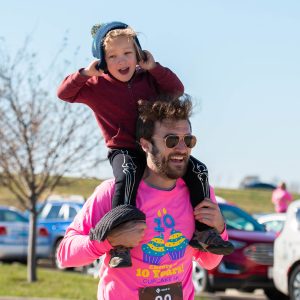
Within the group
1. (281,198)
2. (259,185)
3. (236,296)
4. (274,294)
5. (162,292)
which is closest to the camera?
(162,292)

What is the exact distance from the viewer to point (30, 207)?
48.5ft

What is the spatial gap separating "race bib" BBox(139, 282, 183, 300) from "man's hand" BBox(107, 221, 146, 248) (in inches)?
13.1

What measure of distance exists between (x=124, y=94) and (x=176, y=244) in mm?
824

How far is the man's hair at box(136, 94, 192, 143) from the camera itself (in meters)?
4.22

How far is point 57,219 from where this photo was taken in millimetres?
19094

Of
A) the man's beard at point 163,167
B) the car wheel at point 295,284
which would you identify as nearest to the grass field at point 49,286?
the car wheel at point 295,284

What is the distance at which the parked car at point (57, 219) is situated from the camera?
59.8 feet

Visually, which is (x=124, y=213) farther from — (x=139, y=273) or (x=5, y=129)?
(x=5, y=129)

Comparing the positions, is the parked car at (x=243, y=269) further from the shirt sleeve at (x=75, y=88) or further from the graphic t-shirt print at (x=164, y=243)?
the shirt sleeve at (x=75, y=88)

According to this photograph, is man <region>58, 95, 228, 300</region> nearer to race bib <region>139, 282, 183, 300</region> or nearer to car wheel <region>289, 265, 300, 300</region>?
race bib <region>139, 282, 183, 300</region>

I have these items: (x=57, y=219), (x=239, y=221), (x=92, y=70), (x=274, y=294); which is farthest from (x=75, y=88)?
(x=57, y=219)

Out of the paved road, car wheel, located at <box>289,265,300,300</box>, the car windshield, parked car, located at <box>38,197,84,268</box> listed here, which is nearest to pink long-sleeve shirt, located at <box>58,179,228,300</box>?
car wheel, located at <box>289,265,300,300</box>

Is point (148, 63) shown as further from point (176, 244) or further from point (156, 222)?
point (176, 244)

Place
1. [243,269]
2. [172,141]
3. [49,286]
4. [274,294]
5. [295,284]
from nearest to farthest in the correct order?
[172,141] < [295,284] < [243,269] < [274,294] < [49,286]
